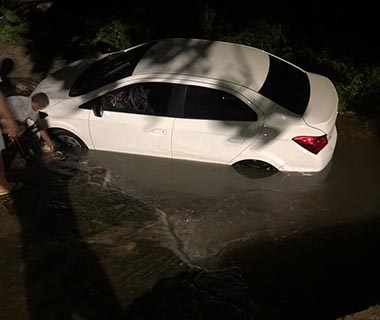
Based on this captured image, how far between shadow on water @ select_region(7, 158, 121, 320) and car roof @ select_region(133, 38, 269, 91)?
2.10m

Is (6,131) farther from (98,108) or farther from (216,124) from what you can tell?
(216,124)

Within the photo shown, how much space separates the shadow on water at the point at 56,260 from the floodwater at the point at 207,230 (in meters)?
0.02

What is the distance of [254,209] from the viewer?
698 centimetres

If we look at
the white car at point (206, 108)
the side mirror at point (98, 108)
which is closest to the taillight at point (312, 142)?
the white car at point (206, 108)

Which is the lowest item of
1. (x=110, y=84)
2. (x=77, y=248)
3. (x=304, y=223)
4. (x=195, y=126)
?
(x=304, y=223)

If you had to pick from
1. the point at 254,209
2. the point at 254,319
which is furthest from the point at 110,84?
the point at 254,319

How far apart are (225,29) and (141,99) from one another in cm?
424

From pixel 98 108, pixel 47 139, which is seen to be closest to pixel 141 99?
pixel 98 108

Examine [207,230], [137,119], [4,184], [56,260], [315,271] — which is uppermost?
[137,119]

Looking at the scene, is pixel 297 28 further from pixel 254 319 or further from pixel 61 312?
pixel 61 312

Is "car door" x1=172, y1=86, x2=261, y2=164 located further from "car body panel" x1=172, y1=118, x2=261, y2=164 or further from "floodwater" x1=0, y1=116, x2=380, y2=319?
"floodwater" x1=0, y1=116, x2=380, y2=319

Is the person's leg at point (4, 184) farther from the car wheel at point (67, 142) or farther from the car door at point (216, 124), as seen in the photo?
the car door at point (216, 124)

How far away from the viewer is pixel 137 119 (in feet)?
22.7

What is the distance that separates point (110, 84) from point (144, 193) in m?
1.59
